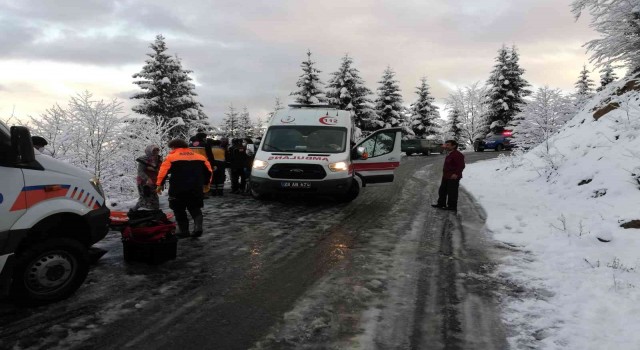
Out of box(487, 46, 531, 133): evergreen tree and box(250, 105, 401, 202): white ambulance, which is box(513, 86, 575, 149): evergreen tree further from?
box(487, 46, 531, 133): evergreen tree

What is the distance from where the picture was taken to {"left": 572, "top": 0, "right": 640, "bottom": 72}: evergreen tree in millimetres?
13133

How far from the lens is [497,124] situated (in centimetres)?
4212

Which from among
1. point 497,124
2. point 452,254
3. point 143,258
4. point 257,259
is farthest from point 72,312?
point 497,124

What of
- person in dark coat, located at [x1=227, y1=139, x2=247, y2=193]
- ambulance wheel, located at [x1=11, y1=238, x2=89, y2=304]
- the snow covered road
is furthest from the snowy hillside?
person in dark coat, located at [x1=227, y1=139, x2=247, y2=193]

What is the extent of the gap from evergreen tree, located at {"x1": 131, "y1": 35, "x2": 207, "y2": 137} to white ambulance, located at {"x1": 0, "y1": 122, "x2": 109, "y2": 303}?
2984cm

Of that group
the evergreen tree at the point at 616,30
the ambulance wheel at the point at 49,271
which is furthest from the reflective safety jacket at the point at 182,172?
the evergreen tree at the point at 616,30

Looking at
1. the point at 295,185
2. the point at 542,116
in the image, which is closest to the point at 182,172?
the point at 295,185

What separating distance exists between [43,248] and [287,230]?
4.06 meters


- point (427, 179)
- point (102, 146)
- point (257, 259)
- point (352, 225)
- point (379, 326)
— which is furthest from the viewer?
point (427, 179)

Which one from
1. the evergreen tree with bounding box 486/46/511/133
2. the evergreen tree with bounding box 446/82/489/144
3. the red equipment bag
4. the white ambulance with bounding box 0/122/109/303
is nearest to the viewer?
the white ambulance with bounding box 0/122/109/303

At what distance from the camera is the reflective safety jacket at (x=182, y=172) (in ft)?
21.0

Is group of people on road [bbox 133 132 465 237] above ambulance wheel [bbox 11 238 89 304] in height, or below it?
above

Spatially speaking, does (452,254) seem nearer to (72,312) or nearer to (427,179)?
(72,312)

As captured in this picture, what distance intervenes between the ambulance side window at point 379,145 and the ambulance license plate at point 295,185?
224cm
